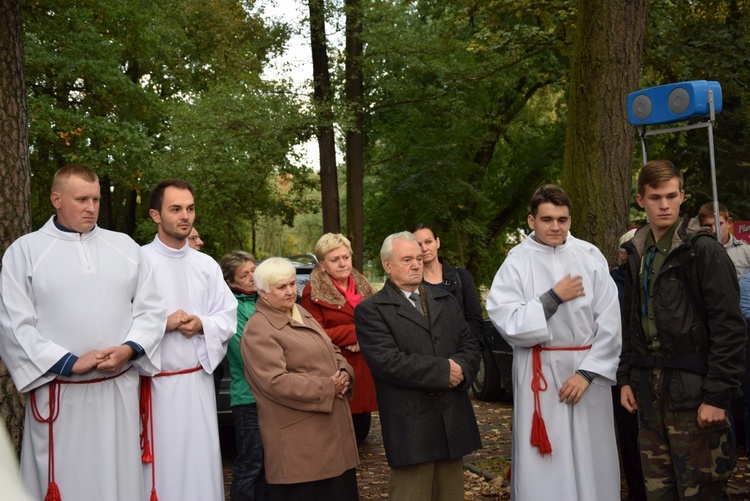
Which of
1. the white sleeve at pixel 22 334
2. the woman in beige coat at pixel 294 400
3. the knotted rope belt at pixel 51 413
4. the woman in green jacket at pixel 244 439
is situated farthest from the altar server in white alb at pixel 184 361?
the white sleeve at pixel 22 334

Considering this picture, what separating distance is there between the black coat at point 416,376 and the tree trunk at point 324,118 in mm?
13535

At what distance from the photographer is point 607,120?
693 cm

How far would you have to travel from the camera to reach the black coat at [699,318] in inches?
167

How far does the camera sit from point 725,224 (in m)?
7.96

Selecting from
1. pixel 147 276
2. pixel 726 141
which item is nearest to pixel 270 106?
pixel 726 141

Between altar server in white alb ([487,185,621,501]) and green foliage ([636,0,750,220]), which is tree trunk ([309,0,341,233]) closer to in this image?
green foliage ([636,0,750,220])

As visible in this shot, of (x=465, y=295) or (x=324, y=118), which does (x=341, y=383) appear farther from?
Result: (x=324, y=118)

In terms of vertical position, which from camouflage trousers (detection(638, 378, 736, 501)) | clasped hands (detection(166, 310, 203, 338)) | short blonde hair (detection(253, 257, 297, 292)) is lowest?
camouflage trousers (detection(638, 378, 736, 501))

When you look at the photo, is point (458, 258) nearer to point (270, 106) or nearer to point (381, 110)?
point (381, 110)

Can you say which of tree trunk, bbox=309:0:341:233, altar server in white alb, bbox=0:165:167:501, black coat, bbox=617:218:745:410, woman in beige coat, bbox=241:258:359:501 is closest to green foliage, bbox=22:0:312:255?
tree trunk, bbox=309:0:341:233

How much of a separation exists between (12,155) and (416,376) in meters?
3.24

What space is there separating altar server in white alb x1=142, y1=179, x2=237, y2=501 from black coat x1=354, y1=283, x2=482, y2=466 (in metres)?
A: 1.05

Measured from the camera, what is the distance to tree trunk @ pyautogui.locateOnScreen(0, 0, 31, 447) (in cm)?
558

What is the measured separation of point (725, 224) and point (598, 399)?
3720mm
